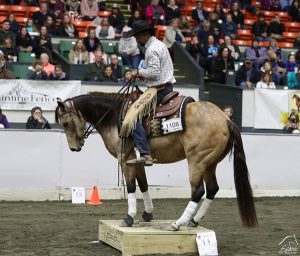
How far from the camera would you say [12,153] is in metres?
17.0

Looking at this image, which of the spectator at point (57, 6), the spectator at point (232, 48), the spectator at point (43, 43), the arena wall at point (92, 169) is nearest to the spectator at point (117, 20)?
the spectator at point (57, 6)

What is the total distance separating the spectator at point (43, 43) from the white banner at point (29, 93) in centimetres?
206

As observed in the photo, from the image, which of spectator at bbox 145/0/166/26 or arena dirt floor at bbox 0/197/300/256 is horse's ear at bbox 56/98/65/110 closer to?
arena dirt floor at bbox 0/197/300/256

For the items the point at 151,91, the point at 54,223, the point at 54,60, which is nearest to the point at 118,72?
the point at 54,60

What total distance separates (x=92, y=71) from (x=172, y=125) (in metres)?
11.3

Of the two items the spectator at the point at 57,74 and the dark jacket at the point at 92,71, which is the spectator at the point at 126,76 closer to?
the dark jacket at the point at 92,71

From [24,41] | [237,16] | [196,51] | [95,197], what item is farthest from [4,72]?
[237,16]

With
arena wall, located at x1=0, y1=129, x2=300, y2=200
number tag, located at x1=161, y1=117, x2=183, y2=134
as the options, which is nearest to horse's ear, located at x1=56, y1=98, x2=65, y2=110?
number tag, located at x1=161, y1=117, x2=183, y2=134

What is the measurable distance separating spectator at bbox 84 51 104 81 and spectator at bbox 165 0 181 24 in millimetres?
5691

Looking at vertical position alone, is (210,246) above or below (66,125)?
below

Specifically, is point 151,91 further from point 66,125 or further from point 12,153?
point 12,153

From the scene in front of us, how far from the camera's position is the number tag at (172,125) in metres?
11.6

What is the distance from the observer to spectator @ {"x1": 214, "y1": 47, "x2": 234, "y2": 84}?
2507cm

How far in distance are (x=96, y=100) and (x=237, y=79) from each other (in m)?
13.0
